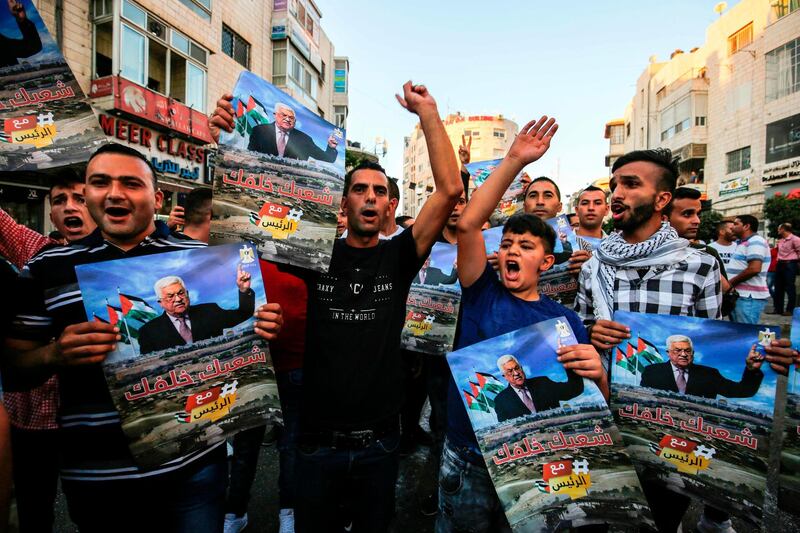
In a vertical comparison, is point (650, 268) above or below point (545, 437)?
above

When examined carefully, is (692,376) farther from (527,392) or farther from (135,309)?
(135,309)

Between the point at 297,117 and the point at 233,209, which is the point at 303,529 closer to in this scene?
the point at 233,209

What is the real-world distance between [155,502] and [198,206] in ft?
6.69

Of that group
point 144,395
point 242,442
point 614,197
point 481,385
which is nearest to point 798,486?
point 481,385

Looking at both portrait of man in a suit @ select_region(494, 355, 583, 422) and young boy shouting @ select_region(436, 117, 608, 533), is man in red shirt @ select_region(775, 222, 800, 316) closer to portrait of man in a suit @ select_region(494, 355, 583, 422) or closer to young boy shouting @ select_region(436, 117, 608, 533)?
young boy shouting @ select_region(436, 117, 608, 533)

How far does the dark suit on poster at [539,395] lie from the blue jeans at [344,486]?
0.65m

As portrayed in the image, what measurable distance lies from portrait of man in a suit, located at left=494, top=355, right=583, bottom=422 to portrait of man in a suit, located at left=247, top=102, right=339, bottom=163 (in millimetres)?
1226

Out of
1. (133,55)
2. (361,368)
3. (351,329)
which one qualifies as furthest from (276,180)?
(133,55)

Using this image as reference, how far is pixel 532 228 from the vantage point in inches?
85.0

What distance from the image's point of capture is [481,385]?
1.82 metres

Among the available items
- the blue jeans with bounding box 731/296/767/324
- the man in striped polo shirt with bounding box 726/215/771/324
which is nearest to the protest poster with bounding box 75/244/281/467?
the man in striped polo shirt with bounding box 726/215/771/324

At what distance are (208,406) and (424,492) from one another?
2.43 metres

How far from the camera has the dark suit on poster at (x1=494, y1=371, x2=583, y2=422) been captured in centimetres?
178

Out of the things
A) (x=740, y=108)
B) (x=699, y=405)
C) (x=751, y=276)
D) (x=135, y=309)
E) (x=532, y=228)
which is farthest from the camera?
(x=740, y=108)
